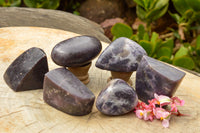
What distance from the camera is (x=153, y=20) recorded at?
7.24 feet

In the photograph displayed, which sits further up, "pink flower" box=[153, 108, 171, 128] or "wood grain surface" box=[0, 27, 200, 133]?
"pink flower" box=[153, 108, 171, 128]

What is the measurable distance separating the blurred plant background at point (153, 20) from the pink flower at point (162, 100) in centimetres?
69

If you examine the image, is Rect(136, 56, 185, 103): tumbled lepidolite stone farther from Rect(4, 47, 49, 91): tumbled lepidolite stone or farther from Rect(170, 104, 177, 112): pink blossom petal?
Rect(4, 47, 49, 91): tumbled lepidolite stone

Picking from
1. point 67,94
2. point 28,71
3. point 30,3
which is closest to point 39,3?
point 30,3

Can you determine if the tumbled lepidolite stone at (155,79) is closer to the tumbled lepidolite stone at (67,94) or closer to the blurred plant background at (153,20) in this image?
the tumbled lepidolite stone at (67,94)

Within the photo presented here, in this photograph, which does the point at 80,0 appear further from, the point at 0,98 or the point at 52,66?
the point at 0,98

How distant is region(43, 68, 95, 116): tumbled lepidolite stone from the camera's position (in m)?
0.89

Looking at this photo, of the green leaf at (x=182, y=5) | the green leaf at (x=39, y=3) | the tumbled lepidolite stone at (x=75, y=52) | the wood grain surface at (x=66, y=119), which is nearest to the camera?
the wood grain surface at (x=66, y=119)

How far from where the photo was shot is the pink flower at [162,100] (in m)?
0.90

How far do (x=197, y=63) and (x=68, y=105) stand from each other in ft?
4.56

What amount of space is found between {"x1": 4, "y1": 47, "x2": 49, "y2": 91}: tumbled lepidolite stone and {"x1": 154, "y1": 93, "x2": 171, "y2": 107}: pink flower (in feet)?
1.50

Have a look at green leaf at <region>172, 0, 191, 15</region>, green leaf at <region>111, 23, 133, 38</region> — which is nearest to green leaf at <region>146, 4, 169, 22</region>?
green leaf at <region>172, 0, 191, 15</region>

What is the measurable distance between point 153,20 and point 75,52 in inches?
55.0

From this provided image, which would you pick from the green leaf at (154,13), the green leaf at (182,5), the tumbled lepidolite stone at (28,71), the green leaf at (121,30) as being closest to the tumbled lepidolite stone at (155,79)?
the tumbled lepidolite stone at (28,71)
